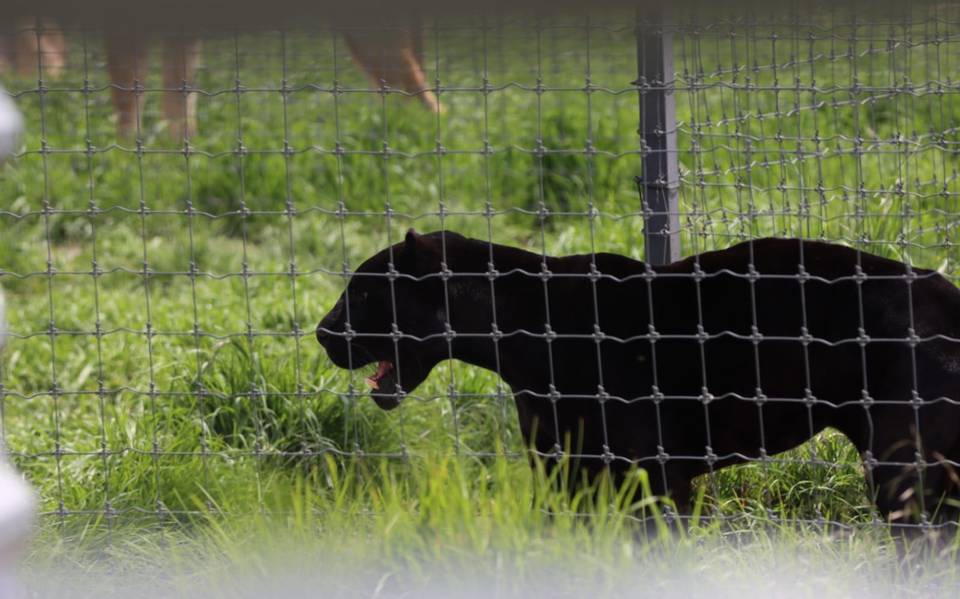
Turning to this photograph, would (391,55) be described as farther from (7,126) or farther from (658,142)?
(7,126)

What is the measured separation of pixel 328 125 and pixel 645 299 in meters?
5.44

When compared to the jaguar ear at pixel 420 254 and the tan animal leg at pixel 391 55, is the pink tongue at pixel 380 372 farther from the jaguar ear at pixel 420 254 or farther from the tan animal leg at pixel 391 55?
the tan animal leg at pixel 391 55

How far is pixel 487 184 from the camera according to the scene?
3.63 meters

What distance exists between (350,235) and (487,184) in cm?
401

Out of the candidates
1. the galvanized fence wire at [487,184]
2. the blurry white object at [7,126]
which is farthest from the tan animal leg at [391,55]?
the blurry white object at [7,126]

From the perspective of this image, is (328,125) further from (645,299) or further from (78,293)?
(645,299)

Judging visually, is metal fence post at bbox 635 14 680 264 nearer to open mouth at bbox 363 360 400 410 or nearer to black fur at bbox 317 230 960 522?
black fur at bbox 317 230 960 522

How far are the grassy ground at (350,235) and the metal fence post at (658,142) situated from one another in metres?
0.10

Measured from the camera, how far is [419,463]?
4.23 metres

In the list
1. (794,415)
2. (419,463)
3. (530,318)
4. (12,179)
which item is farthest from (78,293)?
(794,415)

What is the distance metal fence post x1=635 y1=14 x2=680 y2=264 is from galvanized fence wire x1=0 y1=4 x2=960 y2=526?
1 centimetres

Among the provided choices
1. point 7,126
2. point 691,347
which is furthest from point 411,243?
point 7,126

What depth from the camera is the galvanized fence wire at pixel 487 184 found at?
3.67m

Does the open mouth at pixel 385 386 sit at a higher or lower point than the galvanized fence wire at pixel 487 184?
lower
